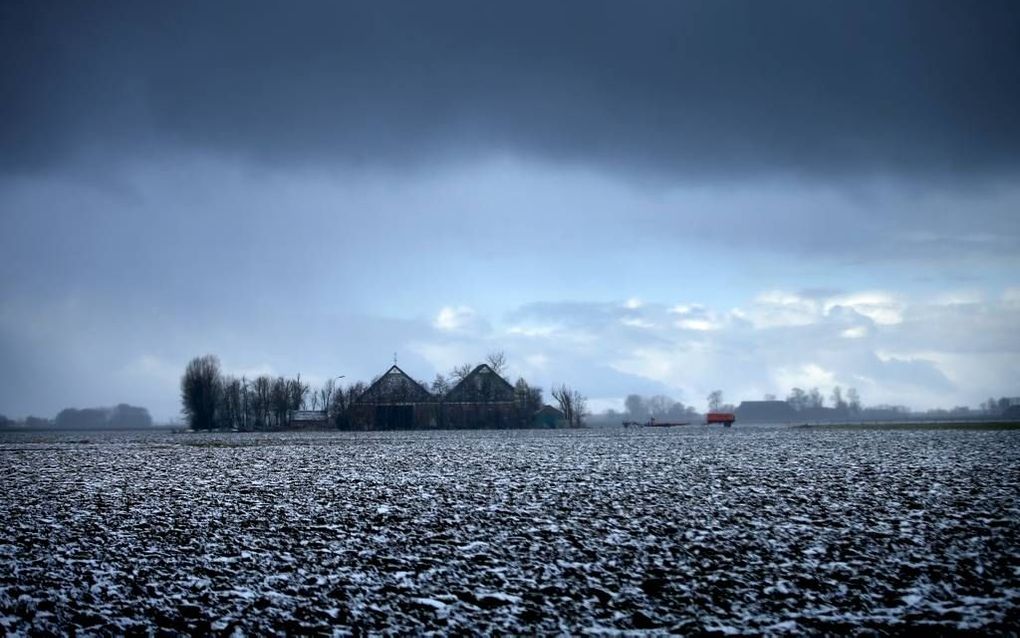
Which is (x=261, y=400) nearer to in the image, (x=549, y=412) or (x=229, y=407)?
(x=229, y=407)

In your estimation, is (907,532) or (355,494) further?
(355,494)

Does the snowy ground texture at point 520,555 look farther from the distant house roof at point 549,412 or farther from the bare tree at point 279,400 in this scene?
the bare tree at point 279,400

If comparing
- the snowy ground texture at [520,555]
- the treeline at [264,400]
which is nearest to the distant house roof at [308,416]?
the treeline at [264,400]

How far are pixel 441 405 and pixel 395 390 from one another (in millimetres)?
7682

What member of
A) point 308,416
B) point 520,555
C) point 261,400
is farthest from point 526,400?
point 520,555

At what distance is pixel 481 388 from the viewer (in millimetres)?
123500

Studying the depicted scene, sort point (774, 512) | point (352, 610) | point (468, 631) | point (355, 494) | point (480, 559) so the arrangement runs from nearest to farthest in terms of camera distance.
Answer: point (468, 631) < point (352, 610) < point (480, 559) < point (774, 512) < point (355, 494)

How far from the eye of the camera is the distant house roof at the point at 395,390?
118m

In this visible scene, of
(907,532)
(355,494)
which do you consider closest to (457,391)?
(355,494)

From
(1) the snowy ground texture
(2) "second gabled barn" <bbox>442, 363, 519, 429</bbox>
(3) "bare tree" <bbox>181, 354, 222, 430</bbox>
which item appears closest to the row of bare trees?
(3) "bare tree" <bbox>181, 354, 222, 430</bbox>

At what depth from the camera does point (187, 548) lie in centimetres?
1502

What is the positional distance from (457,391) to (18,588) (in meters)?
111

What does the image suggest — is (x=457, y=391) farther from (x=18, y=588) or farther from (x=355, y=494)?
(x=18, y=588)

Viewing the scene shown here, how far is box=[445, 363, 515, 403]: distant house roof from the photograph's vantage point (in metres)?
122
